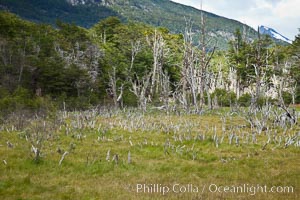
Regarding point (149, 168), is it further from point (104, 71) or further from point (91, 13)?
point (91, 13)

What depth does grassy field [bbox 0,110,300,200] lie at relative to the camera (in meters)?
7.83

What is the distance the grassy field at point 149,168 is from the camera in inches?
308

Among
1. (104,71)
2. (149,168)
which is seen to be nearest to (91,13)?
(104,71)

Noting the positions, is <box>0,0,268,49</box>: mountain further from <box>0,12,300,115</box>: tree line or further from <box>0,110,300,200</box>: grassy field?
<box>0,110,300,200</box>: grassy field

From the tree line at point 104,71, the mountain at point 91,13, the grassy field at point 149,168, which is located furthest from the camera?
the mountain at point 91,13

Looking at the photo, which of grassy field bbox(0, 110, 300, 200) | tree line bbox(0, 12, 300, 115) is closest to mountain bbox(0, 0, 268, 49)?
tree line bbox(0, 12, 300, 115)

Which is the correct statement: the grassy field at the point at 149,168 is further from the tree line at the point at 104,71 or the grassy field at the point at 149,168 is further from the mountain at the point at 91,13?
the mountain at the point at 91,13

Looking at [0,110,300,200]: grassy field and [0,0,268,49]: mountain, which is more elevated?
[0,0,268,49]: mountain

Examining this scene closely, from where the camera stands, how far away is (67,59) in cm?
3553

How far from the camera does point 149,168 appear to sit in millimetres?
9922

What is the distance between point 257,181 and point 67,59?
98.5 feet

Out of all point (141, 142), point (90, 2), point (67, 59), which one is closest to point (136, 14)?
point (90, 2)

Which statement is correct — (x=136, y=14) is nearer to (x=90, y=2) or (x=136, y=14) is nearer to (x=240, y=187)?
(x=90, y=2)

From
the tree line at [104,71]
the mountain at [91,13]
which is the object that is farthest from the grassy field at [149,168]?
the mountain at [91,13]
